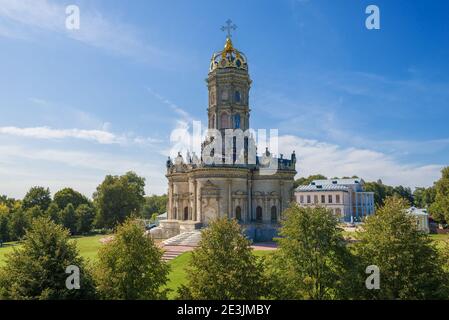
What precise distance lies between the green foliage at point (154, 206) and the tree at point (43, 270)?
118328mm

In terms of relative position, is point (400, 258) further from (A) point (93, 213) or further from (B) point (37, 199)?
(B) point (37, 199)

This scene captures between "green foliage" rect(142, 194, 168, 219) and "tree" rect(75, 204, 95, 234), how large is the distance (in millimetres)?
57471

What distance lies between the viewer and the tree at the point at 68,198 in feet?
285

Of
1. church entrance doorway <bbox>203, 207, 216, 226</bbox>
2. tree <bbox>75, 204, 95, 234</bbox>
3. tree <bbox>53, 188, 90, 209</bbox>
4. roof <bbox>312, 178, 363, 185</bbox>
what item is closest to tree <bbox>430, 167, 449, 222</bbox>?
roof <bbox>312, 178, 363, 185</bbox>

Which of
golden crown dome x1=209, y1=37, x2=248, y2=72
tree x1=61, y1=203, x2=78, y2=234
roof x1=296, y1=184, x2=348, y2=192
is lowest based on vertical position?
tree x1=61, y1=203, x2=78, y2=234

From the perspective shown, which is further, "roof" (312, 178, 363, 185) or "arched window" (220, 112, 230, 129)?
"roof" (312, 178, 363, 185)

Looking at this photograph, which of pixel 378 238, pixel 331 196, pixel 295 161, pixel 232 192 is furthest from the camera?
pixel 331 196

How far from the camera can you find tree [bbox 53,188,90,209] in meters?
87.0

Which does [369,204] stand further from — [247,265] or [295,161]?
[247,265]

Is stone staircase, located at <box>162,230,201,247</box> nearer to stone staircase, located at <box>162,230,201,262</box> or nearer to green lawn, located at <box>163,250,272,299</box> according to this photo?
stone staircase, located at <box>162,230,201,262</box>

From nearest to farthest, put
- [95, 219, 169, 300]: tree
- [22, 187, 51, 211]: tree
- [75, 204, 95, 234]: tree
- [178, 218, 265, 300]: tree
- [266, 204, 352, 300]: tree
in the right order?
[178, 218, 265, 300]: tree
[95, 219, 169, 300]: tree
[266, 204, 352, 300]: tree
[75, 204, 95, 234]: tree
[22, 187, 51, 211]: tree
